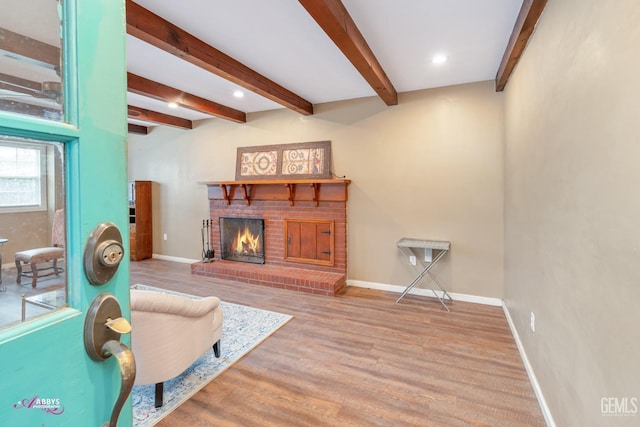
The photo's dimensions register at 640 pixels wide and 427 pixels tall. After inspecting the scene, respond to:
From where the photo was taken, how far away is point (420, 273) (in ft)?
13.1

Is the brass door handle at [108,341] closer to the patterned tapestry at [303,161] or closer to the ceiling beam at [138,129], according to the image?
the patterned tapestry at [303,161]

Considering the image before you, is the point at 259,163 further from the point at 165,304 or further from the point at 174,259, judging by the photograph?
the point at 165,304

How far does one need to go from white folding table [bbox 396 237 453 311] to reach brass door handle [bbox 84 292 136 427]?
11.0 feet

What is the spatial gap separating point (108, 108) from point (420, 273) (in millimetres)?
3931

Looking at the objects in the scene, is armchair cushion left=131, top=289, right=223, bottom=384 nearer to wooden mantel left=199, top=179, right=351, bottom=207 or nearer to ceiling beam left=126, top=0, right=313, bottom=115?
ceiling beam left=126, top=0, right=313, bottom=115

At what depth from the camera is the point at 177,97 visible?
3.92 meters

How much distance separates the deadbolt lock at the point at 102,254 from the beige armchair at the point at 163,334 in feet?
4.60

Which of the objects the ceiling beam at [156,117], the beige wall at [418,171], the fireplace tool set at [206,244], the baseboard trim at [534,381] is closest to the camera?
the baseboard trim at [534,381]

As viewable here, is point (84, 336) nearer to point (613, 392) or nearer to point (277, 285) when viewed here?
point (613, 392)

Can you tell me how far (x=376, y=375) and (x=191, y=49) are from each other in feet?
9.87

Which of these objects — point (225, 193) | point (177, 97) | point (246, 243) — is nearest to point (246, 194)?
point (225, 193)

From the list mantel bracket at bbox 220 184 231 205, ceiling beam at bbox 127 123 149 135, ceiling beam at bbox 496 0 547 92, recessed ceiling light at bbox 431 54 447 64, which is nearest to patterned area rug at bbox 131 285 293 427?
mantel bracket at bbox 220 184 231 205

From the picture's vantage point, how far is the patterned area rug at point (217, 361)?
193 centimetres

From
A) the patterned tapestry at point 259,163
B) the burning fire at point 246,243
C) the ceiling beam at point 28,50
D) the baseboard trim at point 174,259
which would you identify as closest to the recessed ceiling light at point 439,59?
the patterned tapestry at point 259,163
